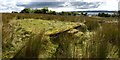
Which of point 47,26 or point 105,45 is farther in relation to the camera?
point 47,26

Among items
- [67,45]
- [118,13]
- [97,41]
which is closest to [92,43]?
[97,41]

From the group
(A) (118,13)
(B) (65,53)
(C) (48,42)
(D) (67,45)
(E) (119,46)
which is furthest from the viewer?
(A) (118,13)

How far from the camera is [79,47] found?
230 inches

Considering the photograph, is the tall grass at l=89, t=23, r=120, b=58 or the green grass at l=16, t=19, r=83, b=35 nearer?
the tall grass at l=89, t=23, r=120, b=58

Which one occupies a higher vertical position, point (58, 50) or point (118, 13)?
point (118, 13)

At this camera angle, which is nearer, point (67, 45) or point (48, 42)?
point (67, 45)

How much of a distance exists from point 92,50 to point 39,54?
2.87 feet

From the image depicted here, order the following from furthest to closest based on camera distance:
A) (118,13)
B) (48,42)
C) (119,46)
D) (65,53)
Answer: (118,13) < (48,42) < (119,46) < (65,53)

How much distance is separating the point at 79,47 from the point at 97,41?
65cm

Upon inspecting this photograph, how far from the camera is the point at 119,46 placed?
5.64 m

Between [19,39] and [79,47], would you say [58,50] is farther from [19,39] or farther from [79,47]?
[19,39]

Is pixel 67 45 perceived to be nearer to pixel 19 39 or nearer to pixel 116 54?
pixel 116 54

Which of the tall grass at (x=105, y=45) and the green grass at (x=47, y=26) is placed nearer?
the tall grass at (x=105, y=45)

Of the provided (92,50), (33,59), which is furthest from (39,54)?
(92,50)
